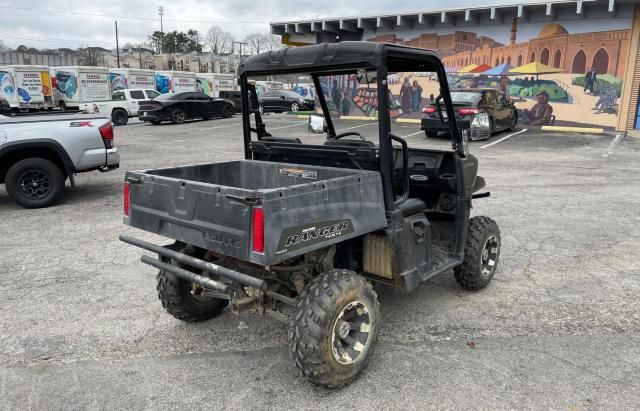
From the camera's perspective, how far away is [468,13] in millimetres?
20375

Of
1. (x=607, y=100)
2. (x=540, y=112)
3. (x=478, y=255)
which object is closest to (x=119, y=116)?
(x=540, y=112)

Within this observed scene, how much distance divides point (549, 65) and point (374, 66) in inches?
747

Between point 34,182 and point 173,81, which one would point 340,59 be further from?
point 173,81

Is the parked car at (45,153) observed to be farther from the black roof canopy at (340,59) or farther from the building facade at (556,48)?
the building facade at (556,48)

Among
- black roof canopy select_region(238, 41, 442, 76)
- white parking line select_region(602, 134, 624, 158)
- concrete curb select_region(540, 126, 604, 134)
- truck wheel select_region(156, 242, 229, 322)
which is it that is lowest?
truck wheel select_region(156, 242, 229, 322)

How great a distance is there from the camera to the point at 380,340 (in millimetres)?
3729

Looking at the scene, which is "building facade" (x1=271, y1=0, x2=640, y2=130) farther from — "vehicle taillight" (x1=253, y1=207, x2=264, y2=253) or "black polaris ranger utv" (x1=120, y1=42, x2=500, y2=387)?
"vehicle taillight" (x1=253, y1=207, x2=264, y2=253)

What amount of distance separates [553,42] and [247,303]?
20.1 meters

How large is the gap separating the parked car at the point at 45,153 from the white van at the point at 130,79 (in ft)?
81.8

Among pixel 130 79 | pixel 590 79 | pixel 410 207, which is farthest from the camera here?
pixel 130 79

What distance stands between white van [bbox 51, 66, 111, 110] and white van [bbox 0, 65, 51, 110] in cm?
49

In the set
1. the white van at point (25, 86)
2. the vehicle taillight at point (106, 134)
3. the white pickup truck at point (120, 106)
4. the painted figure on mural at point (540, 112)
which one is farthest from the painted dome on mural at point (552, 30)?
the white van at point (25, 86)

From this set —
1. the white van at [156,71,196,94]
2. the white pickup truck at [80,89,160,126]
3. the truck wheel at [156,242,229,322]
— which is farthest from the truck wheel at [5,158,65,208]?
the white van at [156,71,196,94]

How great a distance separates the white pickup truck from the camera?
2367 centimetres
